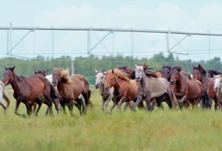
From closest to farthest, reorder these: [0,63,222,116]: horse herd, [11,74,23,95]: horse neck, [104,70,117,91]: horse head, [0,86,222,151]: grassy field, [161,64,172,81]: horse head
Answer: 1. [0,86,222,151]: grassy field
2. [11,74,23,95]: horse neck
3. [0,63,222,116]: horse herd
4. [104,70,117,91]: horse head
5. [161,64,172,81]: horse head

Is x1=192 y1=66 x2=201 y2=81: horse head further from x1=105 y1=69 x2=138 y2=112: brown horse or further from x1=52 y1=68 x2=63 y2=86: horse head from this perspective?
x1=52 y1=68 x2=63 y2=86: horse head

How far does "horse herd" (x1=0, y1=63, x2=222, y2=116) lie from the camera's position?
→ 16562 millimetres

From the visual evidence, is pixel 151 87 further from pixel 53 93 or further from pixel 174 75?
pixel 53 93

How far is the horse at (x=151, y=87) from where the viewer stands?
16.6 metres

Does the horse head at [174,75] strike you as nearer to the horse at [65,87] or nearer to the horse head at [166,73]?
the horse head at [166,73]

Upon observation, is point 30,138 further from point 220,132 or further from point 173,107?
point 173,107

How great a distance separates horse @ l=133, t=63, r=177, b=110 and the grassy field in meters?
2.57

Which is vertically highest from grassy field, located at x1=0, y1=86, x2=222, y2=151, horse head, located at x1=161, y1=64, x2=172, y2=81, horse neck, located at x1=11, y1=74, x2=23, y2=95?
horse head, located at x1=161, y1=64, x2=172, y2=81

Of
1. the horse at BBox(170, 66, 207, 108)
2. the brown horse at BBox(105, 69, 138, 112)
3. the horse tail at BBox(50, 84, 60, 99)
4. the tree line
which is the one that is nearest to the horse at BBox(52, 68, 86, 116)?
the horse tail at BBox(50, 84, 60, 99)

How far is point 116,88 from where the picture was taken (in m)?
18.6

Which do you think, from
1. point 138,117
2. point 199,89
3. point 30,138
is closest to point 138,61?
point 199,89

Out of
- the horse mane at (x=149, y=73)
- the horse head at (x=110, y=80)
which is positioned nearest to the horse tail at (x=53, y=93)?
the horse head at (x=110, y=80)

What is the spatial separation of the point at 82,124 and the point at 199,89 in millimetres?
8408

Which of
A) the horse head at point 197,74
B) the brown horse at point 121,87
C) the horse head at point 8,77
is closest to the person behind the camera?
the horse head at point 8,77
